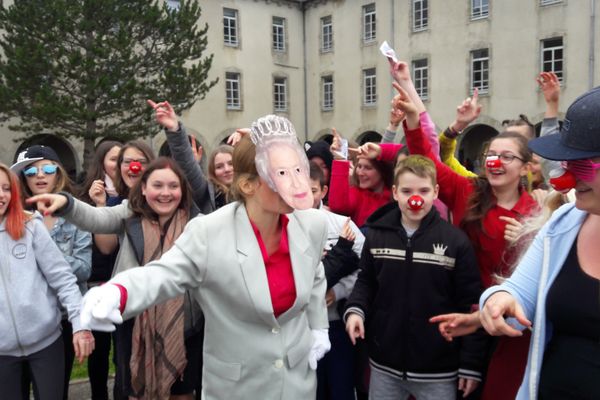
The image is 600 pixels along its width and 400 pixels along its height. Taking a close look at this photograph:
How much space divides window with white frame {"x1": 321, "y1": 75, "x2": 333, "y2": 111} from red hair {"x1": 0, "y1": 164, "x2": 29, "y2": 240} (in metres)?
23.1

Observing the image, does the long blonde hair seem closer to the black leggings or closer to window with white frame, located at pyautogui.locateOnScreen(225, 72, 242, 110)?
the black leggings

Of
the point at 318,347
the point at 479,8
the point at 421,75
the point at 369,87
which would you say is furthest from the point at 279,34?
the point at 318,347

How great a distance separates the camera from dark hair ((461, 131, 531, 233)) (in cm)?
319

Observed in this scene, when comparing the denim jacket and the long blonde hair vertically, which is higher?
the long blonde hair

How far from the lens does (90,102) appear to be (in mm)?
17312

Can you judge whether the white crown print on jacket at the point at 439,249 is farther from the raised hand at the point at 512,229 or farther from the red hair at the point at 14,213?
the red hair at the point at 14,213

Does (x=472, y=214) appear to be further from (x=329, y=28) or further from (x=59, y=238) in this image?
(x=329, y=28)

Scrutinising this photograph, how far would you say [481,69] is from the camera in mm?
20391

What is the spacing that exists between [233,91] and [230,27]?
291cm

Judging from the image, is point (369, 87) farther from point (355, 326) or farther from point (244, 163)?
point (244, 163)

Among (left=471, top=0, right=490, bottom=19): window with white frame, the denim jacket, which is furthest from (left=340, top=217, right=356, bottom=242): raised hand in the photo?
(left=471, top=0, right=490, bottom=19): window with white frame

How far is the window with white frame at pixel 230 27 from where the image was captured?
24.0 m

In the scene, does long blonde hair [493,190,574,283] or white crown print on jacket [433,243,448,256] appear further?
white crown print on jacket [433,243,448,256]

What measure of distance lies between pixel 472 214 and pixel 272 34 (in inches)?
929
